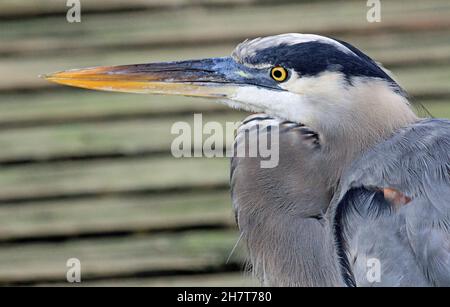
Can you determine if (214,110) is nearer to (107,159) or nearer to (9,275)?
(107,159)

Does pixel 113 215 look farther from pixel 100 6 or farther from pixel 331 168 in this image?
pixel 331 168

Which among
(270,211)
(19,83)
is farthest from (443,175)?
(19,83)

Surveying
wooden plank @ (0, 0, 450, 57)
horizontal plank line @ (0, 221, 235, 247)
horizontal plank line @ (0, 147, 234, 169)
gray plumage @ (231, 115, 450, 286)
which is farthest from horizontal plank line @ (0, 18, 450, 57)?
gray plumage @ (231, 115, 450, 286)

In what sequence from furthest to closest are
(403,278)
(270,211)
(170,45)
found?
(170,45)
(270,211)
(403,278)

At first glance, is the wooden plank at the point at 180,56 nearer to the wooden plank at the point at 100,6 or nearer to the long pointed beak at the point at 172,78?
the wooden plank at the point at 100,6

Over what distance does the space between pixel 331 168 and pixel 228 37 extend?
59.5 inches

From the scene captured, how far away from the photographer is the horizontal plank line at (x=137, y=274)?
3.86 meters

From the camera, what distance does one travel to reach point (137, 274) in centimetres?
389

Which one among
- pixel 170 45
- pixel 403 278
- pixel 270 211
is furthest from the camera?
pixel 170 45

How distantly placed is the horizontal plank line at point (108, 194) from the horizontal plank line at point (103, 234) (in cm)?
16

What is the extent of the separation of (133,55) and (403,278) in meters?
1.96

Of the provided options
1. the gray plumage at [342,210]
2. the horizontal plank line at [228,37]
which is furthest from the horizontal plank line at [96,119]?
the gray plumage at [342,210]

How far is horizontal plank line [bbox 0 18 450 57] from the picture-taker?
3779mm

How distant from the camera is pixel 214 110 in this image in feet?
12.5
